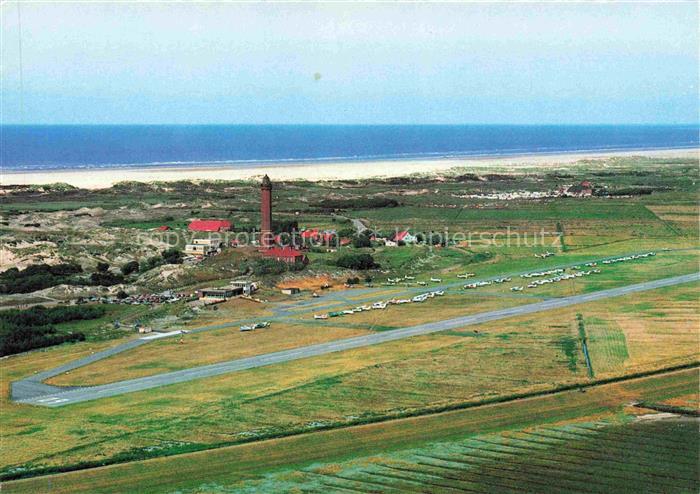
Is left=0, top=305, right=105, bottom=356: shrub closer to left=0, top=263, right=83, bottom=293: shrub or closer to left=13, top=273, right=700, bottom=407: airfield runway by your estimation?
left=13, top=273, right=700, bottom=407: airfield runway

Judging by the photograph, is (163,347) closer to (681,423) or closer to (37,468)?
(37,468)

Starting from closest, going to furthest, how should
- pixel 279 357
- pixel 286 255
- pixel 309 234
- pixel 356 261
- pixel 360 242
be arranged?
pixel 279 357 < pixel 286 255 < pixel 356 261 < pixel 360 242 < pixel 309 234

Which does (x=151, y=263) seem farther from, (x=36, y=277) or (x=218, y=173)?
(x=218, y=173)

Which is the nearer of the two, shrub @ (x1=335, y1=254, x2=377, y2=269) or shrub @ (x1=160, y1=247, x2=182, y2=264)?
shrub @ (x1=335, y1=254, x2=377, y2=269)

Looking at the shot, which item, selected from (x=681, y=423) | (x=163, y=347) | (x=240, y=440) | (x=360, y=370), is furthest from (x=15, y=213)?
(x=681, y=423)

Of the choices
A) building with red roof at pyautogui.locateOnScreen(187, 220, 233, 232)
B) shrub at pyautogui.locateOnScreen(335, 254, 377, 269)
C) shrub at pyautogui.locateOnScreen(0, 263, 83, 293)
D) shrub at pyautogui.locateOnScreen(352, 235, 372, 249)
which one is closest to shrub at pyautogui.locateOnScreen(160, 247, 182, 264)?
shrub at pyautogui.locateOnScreen(0, 263, 83, 293)

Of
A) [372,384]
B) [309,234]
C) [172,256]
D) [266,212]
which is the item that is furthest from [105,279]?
[372,384]

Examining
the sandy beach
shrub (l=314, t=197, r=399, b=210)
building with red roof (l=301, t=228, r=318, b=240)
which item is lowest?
building with red roof (l=301, t=228, r=318, b=240)
